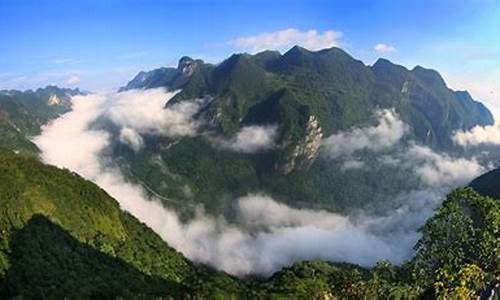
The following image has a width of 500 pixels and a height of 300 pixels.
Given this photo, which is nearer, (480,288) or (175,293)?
(480,288)

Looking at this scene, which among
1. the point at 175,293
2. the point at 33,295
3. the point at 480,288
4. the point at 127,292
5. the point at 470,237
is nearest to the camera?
the point at 480,288

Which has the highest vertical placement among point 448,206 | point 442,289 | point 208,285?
point 208,285

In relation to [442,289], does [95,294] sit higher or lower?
higher

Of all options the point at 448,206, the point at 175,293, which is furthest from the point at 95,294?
the point at 448,206

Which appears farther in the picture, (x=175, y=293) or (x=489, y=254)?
(x=175, y=293)

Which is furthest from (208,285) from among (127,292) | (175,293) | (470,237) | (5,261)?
(470,237)

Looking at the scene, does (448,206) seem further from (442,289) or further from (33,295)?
(33,295)

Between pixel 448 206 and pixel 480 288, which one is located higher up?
pixel 448 206

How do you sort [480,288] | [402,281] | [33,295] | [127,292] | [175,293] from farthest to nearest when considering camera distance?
[175,293], [127,292], [33,295], [402,281], [480,288]

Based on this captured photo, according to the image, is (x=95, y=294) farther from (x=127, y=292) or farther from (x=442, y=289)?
(x=442, y=289)
